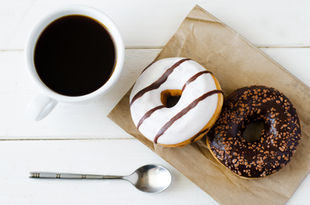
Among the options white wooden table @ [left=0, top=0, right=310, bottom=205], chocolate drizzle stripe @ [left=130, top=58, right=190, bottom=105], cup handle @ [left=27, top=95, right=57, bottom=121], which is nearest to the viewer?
cup handle @ [left=27, top=95, right=57, bottom=121]

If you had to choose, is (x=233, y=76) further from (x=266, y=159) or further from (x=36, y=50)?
(x=36, y=50)

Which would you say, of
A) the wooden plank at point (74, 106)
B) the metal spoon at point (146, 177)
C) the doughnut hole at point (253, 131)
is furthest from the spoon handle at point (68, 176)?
the doughnut hole at point (253, 131)

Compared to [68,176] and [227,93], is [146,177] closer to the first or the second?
[68,176]

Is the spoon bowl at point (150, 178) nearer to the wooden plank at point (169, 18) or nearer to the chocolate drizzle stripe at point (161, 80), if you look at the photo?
the chocolate drizzle stripe at point (161, 80)

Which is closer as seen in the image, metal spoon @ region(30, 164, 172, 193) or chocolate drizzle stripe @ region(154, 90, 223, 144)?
chocolate drizzle stripe @ region(154, 90, 223, 144)

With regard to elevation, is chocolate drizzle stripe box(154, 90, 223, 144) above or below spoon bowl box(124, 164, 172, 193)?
above

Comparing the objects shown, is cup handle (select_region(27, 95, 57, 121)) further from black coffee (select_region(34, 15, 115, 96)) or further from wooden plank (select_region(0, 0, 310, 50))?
wooden plank (select_region(0, 0, 310, 50))

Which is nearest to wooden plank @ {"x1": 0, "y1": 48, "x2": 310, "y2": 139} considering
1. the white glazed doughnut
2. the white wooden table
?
the white wooden table
